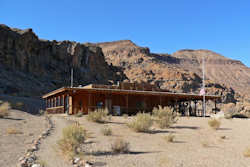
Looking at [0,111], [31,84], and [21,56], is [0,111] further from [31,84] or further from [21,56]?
[21,56]

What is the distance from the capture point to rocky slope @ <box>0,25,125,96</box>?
44.4 m

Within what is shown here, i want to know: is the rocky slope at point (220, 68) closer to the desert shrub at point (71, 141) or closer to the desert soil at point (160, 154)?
the desert soil at point (160, 154)

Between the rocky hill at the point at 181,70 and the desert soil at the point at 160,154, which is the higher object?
the rocky hill at the point at 181,70

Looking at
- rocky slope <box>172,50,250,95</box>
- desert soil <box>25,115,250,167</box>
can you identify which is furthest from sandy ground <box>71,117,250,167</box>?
rocky slope <box>172,50,250,95</box>

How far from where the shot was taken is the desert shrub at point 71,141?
22.2 feet

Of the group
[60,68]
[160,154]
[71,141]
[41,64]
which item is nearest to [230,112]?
[160,154]

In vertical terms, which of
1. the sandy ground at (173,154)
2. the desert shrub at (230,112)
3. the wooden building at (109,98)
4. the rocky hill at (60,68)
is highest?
the rocky hill at (60,68)

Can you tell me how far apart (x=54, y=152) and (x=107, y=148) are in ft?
5.46

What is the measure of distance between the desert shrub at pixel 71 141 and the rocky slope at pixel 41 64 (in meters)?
34.1

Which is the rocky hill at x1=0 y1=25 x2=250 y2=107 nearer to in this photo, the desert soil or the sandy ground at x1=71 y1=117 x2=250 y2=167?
the desert soil

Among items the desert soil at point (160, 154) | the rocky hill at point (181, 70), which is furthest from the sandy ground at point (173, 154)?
the rocky hill at point (181, 70)

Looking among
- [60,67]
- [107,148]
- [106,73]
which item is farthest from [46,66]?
[107,148]

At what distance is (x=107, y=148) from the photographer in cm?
812

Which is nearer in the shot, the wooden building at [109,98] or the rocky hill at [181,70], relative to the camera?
the wooden building at [109,98]
